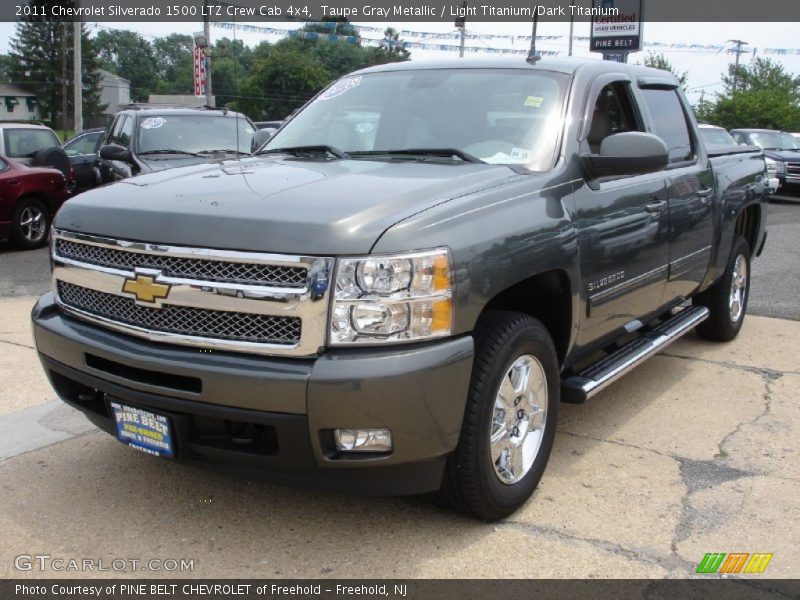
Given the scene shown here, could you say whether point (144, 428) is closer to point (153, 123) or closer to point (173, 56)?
point (153, 123)

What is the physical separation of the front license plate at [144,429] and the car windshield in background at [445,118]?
1.64 metres

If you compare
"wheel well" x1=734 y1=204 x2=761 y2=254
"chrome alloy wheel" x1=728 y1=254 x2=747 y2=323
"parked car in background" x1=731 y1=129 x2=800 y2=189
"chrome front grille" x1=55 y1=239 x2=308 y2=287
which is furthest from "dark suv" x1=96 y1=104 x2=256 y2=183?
"parked car in background" x1=731 y1=129 x2=800 y2=189

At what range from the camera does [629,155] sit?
3.74 m

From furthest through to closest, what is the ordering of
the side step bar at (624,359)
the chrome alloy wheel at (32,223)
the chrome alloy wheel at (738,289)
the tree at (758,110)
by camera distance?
the tree at (758,110), the chrome alloy wheel at (32,223), the chrome alloy wheel at (738,289), the side step bar at (624,359)

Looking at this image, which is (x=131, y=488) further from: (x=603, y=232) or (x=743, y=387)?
(x=743, y=387)

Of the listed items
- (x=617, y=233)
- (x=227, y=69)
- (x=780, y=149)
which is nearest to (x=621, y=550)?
(x=617, y=233)

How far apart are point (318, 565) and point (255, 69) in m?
78.7

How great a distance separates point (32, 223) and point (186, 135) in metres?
2.70

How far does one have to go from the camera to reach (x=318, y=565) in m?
3.07

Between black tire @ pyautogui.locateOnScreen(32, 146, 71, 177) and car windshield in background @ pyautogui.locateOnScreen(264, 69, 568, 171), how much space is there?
8.42 m

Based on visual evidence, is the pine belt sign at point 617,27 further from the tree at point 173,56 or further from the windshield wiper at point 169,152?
the tree at point 173,56

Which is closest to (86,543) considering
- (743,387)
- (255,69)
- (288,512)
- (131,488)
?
(131,488)

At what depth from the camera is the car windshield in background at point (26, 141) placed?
12.5 meters

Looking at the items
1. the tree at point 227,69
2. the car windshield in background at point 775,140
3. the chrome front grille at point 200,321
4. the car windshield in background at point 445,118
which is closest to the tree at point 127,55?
the tree at point 227,69
